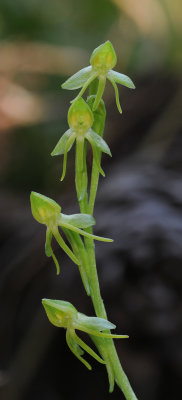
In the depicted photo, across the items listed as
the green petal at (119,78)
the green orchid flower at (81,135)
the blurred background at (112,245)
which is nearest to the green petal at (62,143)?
the green orchid flower at (81,135)

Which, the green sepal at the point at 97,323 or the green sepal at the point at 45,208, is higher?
the green sepal at the point at 45,208

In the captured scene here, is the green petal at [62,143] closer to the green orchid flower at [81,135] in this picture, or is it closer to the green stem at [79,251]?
the green orchid flower at [81,135]

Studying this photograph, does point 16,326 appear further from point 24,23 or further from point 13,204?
point 24,23

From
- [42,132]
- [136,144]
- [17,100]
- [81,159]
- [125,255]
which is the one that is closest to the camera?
[81,159]

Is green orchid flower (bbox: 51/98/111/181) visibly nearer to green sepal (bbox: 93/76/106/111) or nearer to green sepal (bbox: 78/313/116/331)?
green sepal (bbox: 93/76/106/111)

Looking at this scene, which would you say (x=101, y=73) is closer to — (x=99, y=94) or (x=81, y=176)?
(x=99, y=94)

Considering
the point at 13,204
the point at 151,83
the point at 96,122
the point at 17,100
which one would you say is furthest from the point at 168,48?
the point at 96,122

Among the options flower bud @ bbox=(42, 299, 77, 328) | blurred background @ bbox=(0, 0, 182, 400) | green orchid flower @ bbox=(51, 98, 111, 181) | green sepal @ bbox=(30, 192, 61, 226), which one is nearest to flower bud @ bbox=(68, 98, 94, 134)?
green orchid flower @ bbox=(51, 98, 111, 181)
